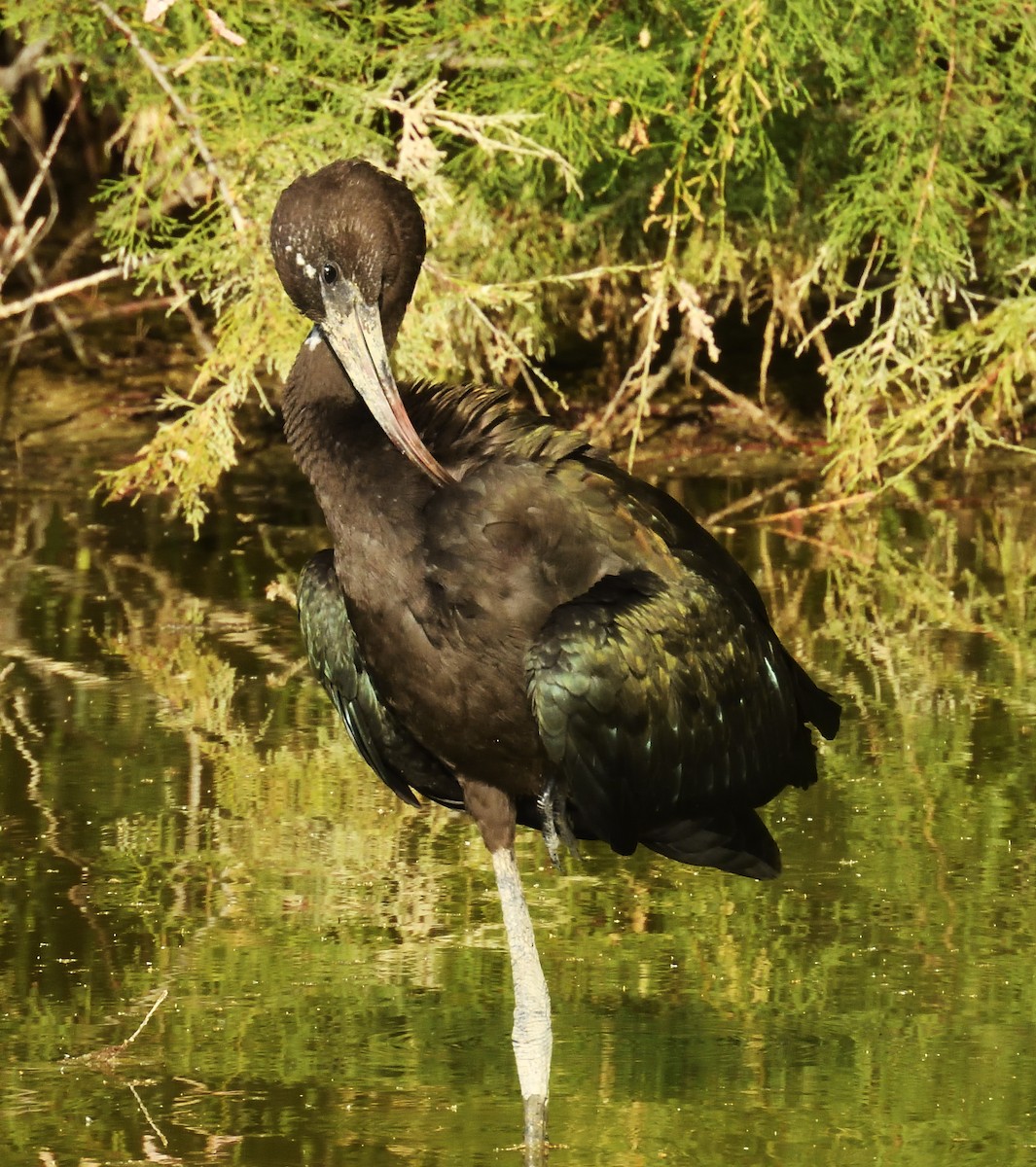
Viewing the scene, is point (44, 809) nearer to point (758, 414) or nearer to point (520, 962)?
point (520, 962)

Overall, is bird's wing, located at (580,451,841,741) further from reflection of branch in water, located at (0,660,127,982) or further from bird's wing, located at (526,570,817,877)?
reflection of branch in water, located at (0,660,127,982)

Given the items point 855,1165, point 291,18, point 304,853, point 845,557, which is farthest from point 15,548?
point 855,1165

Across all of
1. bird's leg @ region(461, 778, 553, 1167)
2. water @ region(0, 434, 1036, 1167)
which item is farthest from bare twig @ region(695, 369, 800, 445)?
bird's leg @ region(461, 778, 553, 1167)

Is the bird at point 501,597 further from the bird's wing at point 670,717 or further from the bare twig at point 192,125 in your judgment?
the bare twig at point 192,125

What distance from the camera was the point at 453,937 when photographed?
212 inches

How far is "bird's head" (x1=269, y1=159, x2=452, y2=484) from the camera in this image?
444 cm

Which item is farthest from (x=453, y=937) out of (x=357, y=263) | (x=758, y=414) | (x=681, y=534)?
(x=758, y=414)

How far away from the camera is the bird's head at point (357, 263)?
444cm

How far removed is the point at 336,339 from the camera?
179 inches

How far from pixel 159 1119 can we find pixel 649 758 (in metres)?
1.14

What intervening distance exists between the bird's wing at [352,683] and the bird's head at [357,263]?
49cm

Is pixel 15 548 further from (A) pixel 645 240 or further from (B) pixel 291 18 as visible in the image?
(A) pixel 645 240

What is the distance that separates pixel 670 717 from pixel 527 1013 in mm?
633

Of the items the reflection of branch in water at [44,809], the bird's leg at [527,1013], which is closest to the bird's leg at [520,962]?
the bird's leg at [527,1013]
